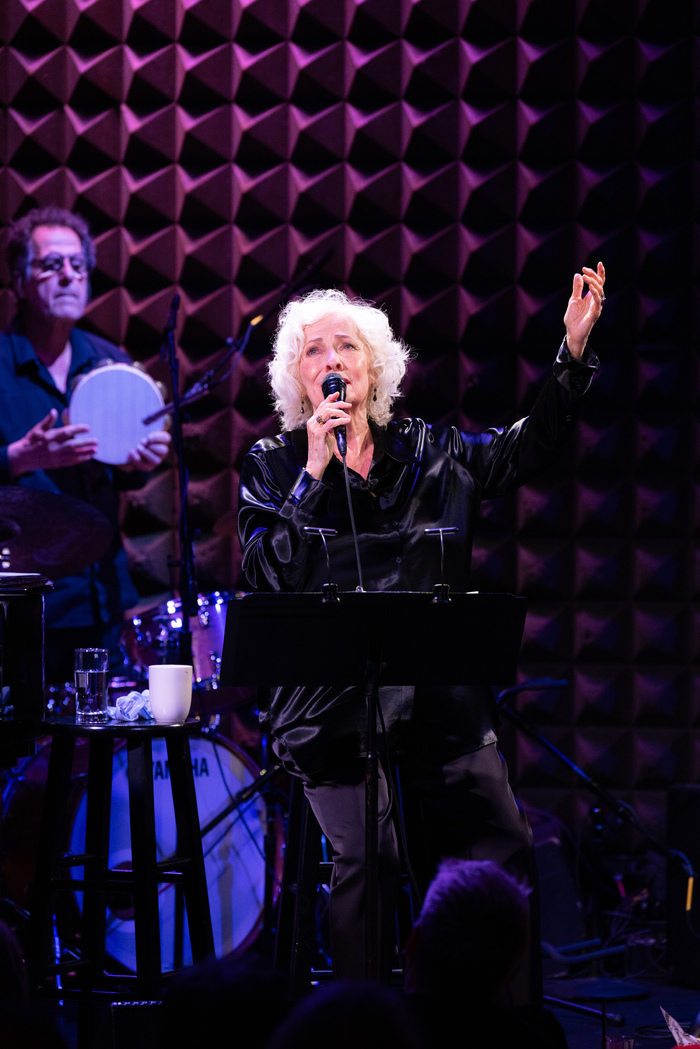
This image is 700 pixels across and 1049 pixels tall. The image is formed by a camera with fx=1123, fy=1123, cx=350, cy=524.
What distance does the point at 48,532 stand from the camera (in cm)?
416

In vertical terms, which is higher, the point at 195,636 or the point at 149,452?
the point at 149,452

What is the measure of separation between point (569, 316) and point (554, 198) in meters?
1.96

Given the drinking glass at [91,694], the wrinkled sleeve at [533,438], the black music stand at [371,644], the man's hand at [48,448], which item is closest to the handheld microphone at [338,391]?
the black music stand at [371,644]

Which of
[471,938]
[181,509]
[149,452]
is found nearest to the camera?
[471,938]

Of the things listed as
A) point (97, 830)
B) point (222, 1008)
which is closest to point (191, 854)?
point (97, 830)

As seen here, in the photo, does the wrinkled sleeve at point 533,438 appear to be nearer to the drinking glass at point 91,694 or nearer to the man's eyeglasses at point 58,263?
the drinking glass at point 91,694

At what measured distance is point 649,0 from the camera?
4.64 m

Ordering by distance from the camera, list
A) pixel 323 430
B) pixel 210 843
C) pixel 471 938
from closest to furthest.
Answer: pixel 471 938 → pixel 323 430 → pixel 210 843

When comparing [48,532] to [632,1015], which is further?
[48,532]

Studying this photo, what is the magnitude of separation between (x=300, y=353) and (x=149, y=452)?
5.16ft

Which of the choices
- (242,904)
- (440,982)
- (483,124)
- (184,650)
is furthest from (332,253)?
(440,982)

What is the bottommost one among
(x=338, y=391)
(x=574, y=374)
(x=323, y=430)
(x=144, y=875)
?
(x=144, y=875)

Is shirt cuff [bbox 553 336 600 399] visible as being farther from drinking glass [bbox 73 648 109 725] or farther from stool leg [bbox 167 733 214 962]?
drinking glass [bbox 73 648 109 725]

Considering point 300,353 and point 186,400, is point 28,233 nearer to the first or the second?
point 186,400
